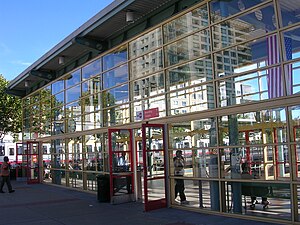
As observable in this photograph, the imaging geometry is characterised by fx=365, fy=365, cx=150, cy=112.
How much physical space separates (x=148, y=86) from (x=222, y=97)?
3.32 m

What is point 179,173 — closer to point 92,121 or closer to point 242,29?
point 242,29

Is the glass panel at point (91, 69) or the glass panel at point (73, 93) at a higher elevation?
the glass panel at point (91, 69)

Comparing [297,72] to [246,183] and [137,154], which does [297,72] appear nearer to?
[246,183]

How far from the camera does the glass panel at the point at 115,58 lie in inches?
532

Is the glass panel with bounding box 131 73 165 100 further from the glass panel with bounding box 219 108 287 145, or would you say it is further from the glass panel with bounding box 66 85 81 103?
the glass panel with bounding box 66 85 81 103

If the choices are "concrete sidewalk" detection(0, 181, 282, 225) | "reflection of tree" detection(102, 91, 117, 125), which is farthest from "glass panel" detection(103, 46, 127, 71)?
"concrete sidewalk" detection(0, 181, 282, 225)

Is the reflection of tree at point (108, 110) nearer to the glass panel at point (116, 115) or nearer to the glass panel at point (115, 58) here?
the glass panel at point (116, 115)

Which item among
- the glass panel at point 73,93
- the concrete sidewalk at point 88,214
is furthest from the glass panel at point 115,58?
the concrete sidewalk at point 88,214

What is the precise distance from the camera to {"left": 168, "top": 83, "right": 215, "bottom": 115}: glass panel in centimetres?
990

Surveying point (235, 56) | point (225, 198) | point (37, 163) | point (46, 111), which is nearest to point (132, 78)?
point (235, 56)

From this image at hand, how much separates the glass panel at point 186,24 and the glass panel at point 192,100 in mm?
1728

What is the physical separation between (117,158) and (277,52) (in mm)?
6474

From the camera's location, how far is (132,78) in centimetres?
1294

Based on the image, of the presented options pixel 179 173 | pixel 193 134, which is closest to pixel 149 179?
pixel 179 173
